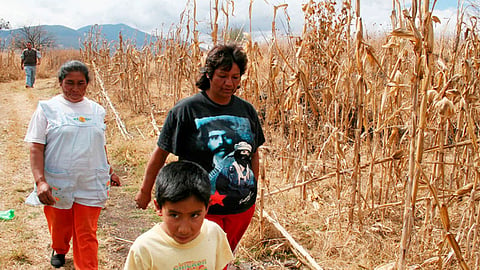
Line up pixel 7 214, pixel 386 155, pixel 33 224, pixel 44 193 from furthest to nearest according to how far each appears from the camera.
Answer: pixel 7 214, pixel 33 224, pixel 386 155, pixel 44 193

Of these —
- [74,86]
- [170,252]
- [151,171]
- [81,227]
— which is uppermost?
[74,86]

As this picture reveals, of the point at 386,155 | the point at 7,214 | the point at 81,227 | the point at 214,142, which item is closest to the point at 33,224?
the point at 7,214

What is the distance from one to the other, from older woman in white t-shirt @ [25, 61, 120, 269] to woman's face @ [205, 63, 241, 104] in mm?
1008

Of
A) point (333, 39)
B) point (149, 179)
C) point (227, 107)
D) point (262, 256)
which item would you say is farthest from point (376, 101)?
point (149, 179)

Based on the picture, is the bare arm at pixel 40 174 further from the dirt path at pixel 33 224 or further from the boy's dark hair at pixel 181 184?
the boy's dark hair at pixel 181 184

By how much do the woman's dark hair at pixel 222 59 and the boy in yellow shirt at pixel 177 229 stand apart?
63 centimetres

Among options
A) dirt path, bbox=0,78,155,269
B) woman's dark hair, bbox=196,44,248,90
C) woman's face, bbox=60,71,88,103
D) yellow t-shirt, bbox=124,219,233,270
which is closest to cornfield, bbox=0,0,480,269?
woman's dark hair, bbox=196,44,248,90

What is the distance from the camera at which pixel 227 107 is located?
2.08 meters

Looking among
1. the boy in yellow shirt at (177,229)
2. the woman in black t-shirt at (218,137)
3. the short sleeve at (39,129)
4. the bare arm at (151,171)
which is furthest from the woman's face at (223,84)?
the short sleeve at (39,129)

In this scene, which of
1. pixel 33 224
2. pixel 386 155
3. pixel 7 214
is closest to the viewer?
pixel 386 155

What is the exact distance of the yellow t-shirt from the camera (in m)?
1.50

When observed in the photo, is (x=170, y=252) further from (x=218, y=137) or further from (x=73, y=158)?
(x=73, y=158)

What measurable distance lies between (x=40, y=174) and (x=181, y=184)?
1.39 metres

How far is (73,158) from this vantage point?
2.59 metres
